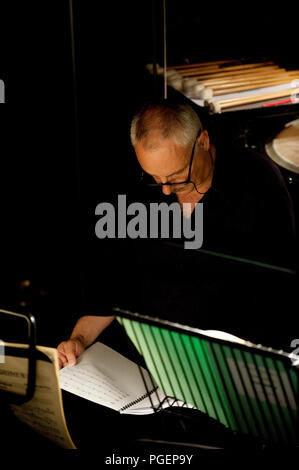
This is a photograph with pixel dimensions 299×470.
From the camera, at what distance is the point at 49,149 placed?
255 cm

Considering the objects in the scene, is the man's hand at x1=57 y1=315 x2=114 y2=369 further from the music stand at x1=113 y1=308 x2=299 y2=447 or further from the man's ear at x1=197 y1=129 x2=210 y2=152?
the man's ear at x1=197 y1=129 x2=210 y2=152

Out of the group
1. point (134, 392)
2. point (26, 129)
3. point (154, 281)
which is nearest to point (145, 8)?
point (26, 129)

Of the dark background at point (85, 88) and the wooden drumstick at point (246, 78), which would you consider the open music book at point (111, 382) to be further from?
the wooden drumstick at point (246, 78)

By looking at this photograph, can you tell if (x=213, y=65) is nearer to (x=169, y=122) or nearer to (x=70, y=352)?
(x=169, y=122)

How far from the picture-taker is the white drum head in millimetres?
1875

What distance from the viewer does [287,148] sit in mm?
1969

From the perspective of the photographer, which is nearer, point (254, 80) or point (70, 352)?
point (70, 352)

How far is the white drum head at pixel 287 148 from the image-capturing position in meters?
1.87

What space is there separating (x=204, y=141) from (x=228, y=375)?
1235 millimetres

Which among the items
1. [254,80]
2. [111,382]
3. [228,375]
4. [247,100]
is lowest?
[111,382]


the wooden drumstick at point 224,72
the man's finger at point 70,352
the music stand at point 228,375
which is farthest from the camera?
the wooden drumstick at point 224,72

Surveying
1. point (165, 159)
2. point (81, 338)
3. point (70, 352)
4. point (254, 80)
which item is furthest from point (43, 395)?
point (254, 80)

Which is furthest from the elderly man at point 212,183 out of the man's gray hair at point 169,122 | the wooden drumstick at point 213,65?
the wooden drumstick at point 213,65

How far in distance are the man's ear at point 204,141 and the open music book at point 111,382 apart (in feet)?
2.81
